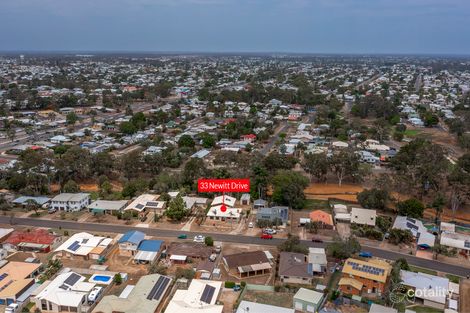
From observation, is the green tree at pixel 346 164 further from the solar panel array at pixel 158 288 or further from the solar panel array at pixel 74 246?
the solar panel array at pixel 74 246

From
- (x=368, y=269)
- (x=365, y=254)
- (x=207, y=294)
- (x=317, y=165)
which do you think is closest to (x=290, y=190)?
(x=317, y=165)

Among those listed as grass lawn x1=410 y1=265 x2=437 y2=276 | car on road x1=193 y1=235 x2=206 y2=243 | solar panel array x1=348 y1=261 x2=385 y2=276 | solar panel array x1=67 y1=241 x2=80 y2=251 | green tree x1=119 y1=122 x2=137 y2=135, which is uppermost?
green tree x1=119 y1=122 x2=137 y2=135

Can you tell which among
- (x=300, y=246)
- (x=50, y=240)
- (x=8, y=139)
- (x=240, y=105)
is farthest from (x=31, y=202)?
(x=240, y=105)

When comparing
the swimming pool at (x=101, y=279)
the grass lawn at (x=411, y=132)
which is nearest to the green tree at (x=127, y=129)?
the swimming pool at (x=101, y=279)

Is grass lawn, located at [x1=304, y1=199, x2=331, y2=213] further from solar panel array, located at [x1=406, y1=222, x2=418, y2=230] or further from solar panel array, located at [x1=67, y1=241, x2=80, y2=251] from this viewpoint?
solar panel array, located at [x1=67, y1=241, x2=80, y2=251]

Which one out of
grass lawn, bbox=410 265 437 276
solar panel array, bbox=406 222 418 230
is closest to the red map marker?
solar panel array, bbox=406 222 418 230

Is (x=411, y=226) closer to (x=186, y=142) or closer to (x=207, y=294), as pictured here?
(x=207, y=294)

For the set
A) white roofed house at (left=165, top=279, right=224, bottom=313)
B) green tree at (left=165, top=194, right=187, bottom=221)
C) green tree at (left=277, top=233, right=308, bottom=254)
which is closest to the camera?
white roofed house at (left=165, top=279, right=224, bottom=313)

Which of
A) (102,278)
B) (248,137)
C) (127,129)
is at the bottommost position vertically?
(102,278)
